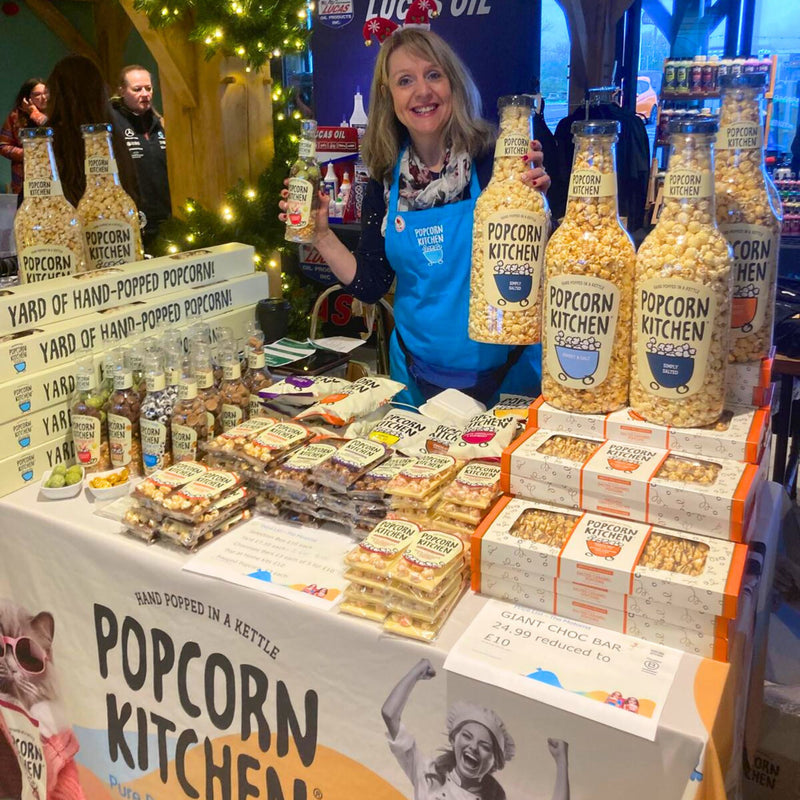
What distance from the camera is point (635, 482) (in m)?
1.15

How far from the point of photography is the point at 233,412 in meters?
1.70

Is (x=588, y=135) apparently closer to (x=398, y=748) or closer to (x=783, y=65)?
(x=398, y=748)

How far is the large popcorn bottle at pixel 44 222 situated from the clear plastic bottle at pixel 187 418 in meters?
0.43

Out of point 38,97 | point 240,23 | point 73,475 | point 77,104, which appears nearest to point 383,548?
point 73,475

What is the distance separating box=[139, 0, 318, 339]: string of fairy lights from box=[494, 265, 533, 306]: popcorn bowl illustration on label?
2109 mm

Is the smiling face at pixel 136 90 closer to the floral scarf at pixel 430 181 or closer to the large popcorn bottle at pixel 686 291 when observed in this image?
the floral scarf at pixel 430 181

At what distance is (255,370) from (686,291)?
0.98m

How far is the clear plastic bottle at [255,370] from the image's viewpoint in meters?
1.75

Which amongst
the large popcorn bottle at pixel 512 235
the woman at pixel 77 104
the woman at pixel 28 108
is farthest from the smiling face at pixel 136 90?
the large popcorn bottle at pixel 512 235

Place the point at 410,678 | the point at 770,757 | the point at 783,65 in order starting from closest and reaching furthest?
the point at 410,678
the point at 770,757
the point at 783,65

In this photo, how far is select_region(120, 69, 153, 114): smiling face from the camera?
434 cm

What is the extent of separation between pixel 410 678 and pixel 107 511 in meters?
0.69

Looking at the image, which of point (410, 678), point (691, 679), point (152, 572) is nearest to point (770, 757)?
point (691, 679)

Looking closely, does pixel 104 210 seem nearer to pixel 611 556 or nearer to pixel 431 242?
pixel 431 242
